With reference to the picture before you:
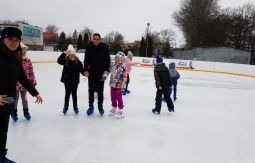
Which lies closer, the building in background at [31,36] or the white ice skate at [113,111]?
the white ice skate at [113,111]

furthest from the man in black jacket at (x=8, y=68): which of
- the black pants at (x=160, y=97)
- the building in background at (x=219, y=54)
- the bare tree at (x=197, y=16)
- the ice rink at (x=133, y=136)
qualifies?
the bare tree at (x=197, y=16)

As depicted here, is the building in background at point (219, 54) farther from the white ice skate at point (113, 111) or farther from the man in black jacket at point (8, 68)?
the man in black jacket at point (8, 68)

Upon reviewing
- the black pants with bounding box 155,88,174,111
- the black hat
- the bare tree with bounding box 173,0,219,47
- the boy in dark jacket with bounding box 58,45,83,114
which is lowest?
the black pants with bounding box 155,88,174,111

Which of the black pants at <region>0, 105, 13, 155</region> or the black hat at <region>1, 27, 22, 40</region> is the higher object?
the black hat at <region>1, 27, 22, 40</region>

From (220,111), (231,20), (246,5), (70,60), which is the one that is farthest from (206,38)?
(70,60)

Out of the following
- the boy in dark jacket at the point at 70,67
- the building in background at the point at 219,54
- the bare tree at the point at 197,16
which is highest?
the bare tree at the point at 197,16

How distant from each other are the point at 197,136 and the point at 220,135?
0.41 m

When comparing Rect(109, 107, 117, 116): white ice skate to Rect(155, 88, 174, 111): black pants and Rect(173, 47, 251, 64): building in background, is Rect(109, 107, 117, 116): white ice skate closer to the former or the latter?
Rect(155, 88, 174, 111): black pants

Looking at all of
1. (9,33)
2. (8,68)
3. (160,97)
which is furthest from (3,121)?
(160,97)

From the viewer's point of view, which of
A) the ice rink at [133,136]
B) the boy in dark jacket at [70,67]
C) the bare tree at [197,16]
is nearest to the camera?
the ice rink at [133,136]

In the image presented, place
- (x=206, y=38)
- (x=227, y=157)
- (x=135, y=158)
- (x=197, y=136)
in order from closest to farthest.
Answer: (x=135, y=158) < (x=227, y=157) < (x=197, y=136) < (x=206, y=38)

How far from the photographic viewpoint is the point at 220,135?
3.74 m

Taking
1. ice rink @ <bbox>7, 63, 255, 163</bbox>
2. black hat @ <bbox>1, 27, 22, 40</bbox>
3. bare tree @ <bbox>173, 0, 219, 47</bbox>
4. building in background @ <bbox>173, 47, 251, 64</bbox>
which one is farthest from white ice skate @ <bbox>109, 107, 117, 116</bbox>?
bare tree @ <bbox>173, 0, 219, 47</bbox>

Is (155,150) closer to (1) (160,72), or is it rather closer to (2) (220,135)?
(2) (220,135)
